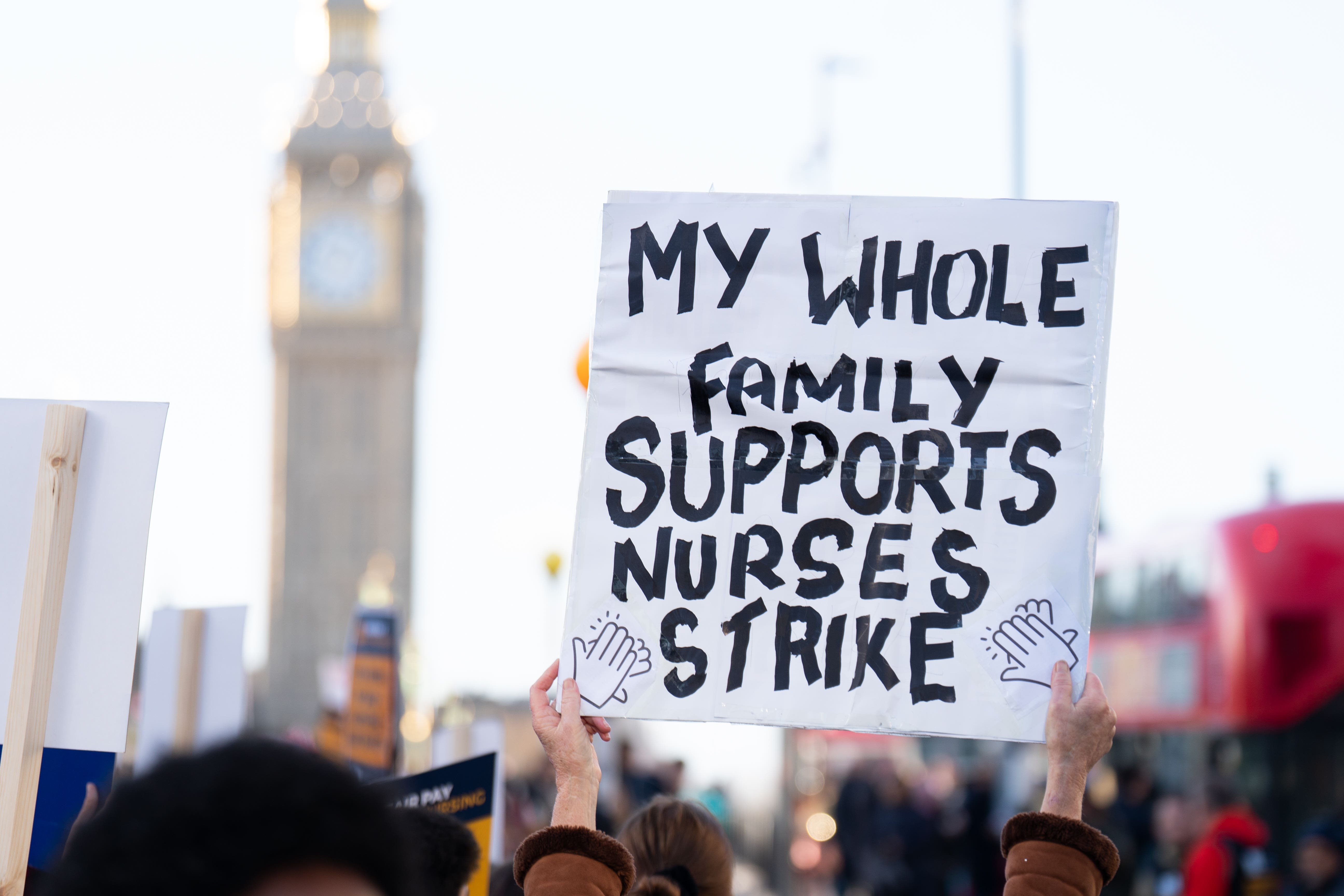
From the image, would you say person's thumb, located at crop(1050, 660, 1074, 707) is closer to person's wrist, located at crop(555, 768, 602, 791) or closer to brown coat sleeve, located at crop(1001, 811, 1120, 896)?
brown coat sleeve, located at crop(1001, 811, 1120, 896)

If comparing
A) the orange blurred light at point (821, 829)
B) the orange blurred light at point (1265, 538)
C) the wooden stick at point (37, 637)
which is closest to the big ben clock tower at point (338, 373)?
the orange blurred light at point (821, 829)

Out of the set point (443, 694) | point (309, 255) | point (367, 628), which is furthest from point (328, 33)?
point (367, 628)

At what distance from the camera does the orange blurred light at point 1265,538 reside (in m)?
11.8

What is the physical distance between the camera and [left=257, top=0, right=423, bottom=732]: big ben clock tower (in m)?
63.6

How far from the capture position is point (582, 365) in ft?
22.9

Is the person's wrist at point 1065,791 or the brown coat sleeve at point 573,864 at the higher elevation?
the person's wrist at point 1065,791

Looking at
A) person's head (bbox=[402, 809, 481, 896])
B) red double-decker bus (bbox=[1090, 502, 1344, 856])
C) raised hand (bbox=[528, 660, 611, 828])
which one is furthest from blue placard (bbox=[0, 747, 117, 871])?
red double-decker bus (bbox=[1090, 502, 1344, 856])

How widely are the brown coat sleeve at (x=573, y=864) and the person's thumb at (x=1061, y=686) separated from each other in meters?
0.73

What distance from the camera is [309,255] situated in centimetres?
6381

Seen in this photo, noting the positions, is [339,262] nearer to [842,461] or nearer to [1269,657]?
[1269,657]

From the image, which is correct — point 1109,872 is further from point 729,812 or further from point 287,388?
point 287,388

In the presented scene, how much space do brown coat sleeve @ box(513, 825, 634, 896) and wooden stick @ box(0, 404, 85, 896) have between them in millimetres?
860

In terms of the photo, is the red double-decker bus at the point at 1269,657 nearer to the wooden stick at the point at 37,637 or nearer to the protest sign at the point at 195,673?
the protest sign at the point at 195,673

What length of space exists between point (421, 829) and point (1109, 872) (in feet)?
4.10
